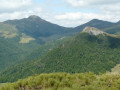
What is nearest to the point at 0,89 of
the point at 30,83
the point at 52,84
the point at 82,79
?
the point at 30,83

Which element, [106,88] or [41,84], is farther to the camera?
[41,84]

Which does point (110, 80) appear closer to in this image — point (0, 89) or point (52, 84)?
point (52, 84)

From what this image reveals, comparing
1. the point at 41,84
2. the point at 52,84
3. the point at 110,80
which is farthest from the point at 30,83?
the point at 110,80

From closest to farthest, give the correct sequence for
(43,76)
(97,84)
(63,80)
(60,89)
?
(60,89)
(97,84)
(63,80)
(43,76)

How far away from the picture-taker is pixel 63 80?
32.2 meters

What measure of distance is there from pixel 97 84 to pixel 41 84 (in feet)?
36.2

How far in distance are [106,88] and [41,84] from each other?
12602 millimetres

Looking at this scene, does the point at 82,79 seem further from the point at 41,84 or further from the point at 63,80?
the point at 41,84

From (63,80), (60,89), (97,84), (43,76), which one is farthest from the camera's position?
(43,76)

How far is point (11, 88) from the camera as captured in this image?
32.3 metres

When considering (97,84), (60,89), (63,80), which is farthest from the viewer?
(63,80)

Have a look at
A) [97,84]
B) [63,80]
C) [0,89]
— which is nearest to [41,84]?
[63,80]

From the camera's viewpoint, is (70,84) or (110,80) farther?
(110,80)

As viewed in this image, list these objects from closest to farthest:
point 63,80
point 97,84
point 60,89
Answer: point 60,89 < point 97,84 < point 63,80
